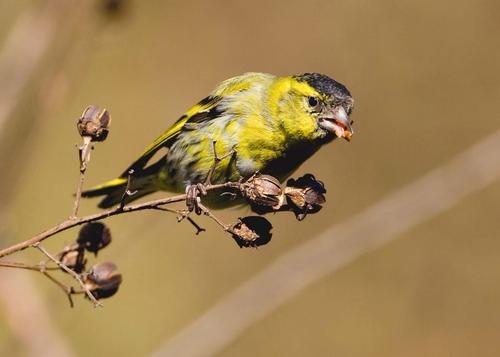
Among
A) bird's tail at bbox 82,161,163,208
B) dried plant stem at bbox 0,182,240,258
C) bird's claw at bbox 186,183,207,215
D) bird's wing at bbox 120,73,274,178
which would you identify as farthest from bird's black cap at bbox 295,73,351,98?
dried plant stem at bbox 0,182,240,258

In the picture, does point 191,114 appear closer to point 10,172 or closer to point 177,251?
point 10,172

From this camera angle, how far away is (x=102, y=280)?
9.32 ft

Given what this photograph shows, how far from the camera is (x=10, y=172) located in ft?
9.73

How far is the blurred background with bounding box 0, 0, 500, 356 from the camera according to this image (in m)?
7.59

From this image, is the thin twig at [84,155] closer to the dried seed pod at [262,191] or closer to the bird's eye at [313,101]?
the dried seed pod at [262,191]

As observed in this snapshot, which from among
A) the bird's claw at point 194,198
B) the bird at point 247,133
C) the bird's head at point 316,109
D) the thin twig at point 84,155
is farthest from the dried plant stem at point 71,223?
the bird's head at point 316,109

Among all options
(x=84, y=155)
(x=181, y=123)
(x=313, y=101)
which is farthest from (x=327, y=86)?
(x=84, y=155)

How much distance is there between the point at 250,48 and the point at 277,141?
6.09m

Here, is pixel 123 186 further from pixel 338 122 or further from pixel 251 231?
pixel 251 231

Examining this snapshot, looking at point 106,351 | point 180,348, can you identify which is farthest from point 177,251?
point 180,348

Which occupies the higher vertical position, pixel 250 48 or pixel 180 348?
pixel 250 48

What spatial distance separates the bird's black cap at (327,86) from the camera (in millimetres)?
3471

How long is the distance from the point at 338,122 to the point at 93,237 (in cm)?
108

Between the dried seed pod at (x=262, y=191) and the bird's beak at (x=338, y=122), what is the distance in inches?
24.2
